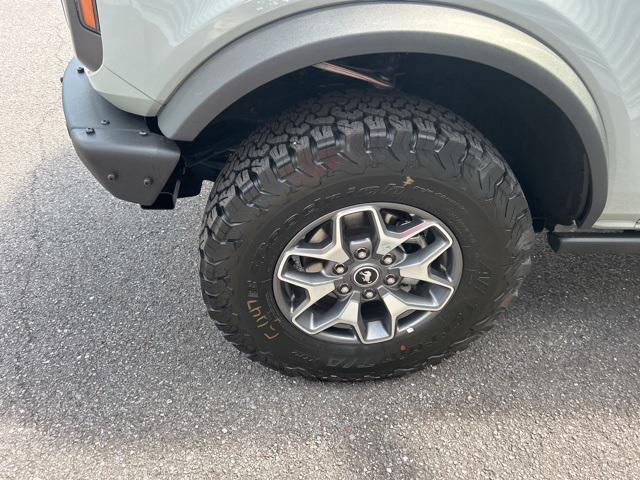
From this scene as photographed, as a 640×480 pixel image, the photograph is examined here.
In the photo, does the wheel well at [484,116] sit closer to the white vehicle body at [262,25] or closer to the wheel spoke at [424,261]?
the white vehicle body at [262,25]

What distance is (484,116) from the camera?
196 cm

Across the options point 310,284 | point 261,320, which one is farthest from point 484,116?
point 261,320

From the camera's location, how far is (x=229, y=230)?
164cm

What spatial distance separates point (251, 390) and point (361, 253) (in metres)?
0.72

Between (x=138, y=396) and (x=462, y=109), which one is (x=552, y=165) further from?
(x=138, y=396)

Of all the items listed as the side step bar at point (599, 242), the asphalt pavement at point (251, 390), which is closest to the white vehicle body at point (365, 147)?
the side step bar at point (599, 242)

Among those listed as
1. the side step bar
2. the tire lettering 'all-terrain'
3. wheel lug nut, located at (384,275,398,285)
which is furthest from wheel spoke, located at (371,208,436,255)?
the side step bar

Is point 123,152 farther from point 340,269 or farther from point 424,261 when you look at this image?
point 424,261

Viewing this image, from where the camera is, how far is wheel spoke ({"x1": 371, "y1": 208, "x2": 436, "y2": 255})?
1701 mm

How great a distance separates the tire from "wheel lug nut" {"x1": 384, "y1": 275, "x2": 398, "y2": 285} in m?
0.22

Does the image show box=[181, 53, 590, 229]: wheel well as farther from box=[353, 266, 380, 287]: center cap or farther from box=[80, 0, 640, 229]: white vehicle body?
box=[353, 266, 380, 287]: center cap

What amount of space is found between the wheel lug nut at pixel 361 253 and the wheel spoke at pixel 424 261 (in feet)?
0.44

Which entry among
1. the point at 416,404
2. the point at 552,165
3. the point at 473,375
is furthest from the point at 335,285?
the point at 552,165

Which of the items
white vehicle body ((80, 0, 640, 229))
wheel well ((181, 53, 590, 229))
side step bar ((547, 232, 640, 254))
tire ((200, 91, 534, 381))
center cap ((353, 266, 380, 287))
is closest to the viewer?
white vehicle body ((80, 0, 640, 229))
